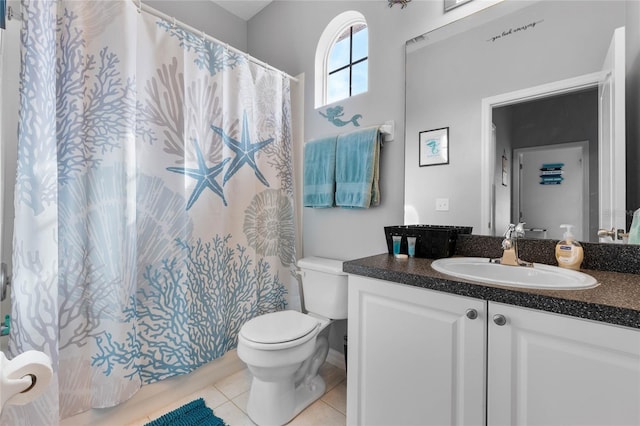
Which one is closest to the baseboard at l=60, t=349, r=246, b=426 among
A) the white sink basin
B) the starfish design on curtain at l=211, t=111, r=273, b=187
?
the starfish design on curtain at l=211, t=111, r=273, b=187

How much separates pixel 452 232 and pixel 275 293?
1268 mm

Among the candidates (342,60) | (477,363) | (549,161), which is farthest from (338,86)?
(477,363)

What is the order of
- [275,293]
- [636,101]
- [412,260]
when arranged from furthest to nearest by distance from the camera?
[275,293] → [412,260] → [636,101]

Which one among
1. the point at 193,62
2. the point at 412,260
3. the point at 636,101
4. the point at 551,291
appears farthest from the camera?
the point at 193,62

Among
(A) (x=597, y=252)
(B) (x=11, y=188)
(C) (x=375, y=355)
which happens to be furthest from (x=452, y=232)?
(B) (x=11, y=188)

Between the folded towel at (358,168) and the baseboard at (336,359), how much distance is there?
1.02m

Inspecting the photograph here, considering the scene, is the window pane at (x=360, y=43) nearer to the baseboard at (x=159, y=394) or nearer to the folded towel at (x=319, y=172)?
the folded towel at (x=319, y=172)

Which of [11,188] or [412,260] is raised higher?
[11,188]

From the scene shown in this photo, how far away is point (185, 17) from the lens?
2287 millimetres

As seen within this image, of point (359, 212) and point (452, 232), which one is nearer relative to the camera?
point (452, 232)

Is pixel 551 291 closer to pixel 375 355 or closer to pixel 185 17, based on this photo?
pixel 375 355

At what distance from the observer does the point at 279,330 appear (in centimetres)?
158

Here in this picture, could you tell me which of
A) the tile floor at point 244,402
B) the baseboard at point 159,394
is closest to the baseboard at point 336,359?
the tile floor at point 244,402

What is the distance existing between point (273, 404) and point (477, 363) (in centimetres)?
105
